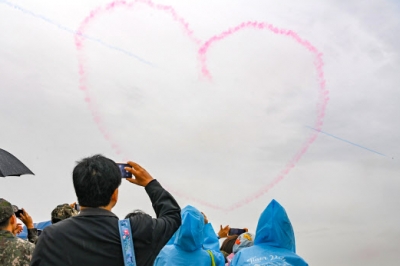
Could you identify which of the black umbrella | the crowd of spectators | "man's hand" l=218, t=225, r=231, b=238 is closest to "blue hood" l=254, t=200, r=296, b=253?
the crowd of spectators

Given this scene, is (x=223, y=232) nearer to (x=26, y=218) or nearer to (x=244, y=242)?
(x=244, y=242)

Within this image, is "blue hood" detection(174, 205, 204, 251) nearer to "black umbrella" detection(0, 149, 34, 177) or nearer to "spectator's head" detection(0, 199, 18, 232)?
"spectator's head" detection(0, 199, 18, 232)

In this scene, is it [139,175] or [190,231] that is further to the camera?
[190,231]

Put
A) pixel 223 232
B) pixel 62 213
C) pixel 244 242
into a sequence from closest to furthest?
pixel 62 213
pixel 244 242
pixel 223 232

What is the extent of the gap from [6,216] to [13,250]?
428 mm

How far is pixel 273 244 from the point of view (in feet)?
20.2

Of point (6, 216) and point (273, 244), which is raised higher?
point (273, 244)

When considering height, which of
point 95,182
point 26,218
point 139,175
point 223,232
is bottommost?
point 95,182

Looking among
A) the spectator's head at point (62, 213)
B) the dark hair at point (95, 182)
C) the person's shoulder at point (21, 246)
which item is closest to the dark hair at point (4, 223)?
the person's shoulder at point (21, 246)

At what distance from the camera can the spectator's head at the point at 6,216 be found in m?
5.66

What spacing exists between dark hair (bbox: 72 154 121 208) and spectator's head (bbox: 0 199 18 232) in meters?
2.41

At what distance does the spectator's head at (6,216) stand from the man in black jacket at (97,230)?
2.30 metres

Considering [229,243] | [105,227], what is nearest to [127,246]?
[105,227]

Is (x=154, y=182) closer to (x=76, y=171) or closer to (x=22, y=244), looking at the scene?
(x=76, y=171)
